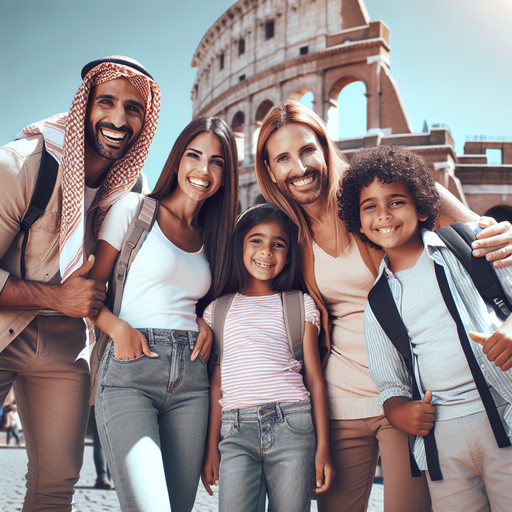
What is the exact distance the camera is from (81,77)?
289 cm

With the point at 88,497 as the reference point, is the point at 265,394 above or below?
above

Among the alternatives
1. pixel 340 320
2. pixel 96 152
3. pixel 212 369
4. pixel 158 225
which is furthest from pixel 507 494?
pixel 96 152

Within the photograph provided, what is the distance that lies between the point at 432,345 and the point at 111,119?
2.28 m

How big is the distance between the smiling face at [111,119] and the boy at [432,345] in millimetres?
1429

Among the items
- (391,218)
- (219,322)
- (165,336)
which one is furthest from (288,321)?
(391,218)

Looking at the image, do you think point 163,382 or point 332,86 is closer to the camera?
point 163,382

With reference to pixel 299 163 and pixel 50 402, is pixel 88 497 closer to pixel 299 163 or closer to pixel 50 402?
pixel 50 402

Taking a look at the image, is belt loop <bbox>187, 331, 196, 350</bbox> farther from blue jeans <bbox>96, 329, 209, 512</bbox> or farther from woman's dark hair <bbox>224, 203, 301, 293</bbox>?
woman's dark hair <bbox>224, 203, 301, 293</bbox>

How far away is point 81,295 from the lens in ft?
8.23

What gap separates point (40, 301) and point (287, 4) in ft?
81.5

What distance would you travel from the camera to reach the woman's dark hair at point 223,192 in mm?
2951

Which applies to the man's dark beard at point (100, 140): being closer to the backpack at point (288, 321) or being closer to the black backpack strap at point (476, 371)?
the backpack at point (288, 321)

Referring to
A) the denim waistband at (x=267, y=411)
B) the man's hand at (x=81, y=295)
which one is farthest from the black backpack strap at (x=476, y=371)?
the man's hand at (x=81, y=295)

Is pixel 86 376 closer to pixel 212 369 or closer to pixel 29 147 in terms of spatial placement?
pixel 212 369
